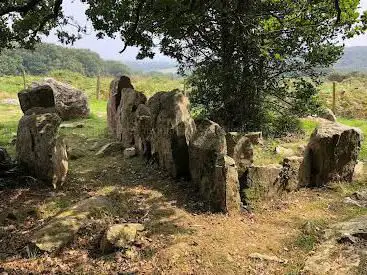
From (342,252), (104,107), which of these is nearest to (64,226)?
(342,252)

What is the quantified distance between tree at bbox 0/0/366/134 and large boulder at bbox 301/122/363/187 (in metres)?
2.60

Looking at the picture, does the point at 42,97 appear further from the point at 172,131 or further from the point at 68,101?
the point at 172,131

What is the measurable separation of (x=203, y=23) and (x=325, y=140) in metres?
5.08

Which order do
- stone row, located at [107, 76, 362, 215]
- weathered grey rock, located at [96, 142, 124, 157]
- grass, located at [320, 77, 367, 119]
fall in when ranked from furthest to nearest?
grass, located at [320, 77, 367, 119] < weathered grey rock, located at [96, 142, 124, 157] < stone row, located at [107, 76, 362, 215]

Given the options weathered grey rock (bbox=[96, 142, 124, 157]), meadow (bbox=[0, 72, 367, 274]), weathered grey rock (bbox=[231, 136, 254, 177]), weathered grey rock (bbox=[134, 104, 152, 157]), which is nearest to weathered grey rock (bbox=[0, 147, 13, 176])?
meadow (bbox=[0, 72, 367, 274])

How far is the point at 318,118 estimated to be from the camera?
1766cm

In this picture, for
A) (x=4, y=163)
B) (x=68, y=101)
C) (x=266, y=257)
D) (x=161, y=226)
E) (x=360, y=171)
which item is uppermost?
(x=68, y=101)

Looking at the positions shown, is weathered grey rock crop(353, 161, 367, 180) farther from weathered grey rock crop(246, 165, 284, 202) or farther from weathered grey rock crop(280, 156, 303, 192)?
weathered grey rock crop(246, 165, 284, 202)

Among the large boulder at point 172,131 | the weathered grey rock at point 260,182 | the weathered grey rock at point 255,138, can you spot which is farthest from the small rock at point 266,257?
the weathered grey rock at point 255,138

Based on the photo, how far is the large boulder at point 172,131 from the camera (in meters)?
10.3

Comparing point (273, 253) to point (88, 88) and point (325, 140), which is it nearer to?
point (325, 140)

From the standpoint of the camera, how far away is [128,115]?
13672 mm

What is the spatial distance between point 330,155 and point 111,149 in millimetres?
6246

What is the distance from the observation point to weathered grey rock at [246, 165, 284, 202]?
9.39m
